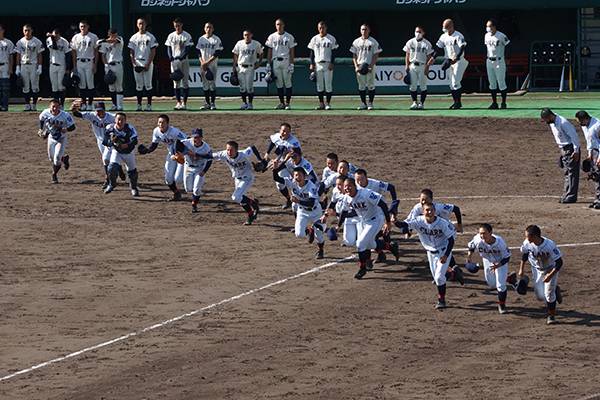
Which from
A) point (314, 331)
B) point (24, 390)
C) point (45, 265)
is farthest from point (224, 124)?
point (24, 390)

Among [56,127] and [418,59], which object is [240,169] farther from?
[418,59]

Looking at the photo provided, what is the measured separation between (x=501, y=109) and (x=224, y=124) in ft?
23.4

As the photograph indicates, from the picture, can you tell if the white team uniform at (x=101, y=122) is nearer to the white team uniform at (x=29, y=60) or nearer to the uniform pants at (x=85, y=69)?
the uniform pants at (x=85, y=69)

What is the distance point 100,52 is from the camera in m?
37.6

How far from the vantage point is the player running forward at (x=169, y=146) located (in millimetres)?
29984

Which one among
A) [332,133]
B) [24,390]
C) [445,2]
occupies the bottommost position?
[24,390]

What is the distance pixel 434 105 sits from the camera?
39.2 metres

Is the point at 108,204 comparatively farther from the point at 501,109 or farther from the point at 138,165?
the point at 501,109

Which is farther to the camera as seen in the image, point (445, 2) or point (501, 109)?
point (445, 2)

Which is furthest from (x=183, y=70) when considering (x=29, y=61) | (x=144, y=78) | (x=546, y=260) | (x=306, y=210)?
(x=546, y=260)

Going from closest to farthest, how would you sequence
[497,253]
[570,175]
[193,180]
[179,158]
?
[497,253]
[570,175]
[179,158]
[193,180]

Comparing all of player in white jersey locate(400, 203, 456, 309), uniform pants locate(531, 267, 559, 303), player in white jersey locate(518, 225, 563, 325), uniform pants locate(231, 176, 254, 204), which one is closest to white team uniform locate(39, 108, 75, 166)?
uniform pants locate(231, 176, 254, 204)

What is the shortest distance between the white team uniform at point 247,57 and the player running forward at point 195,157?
828 cm

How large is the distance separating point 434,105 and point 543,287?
17.8 metres
